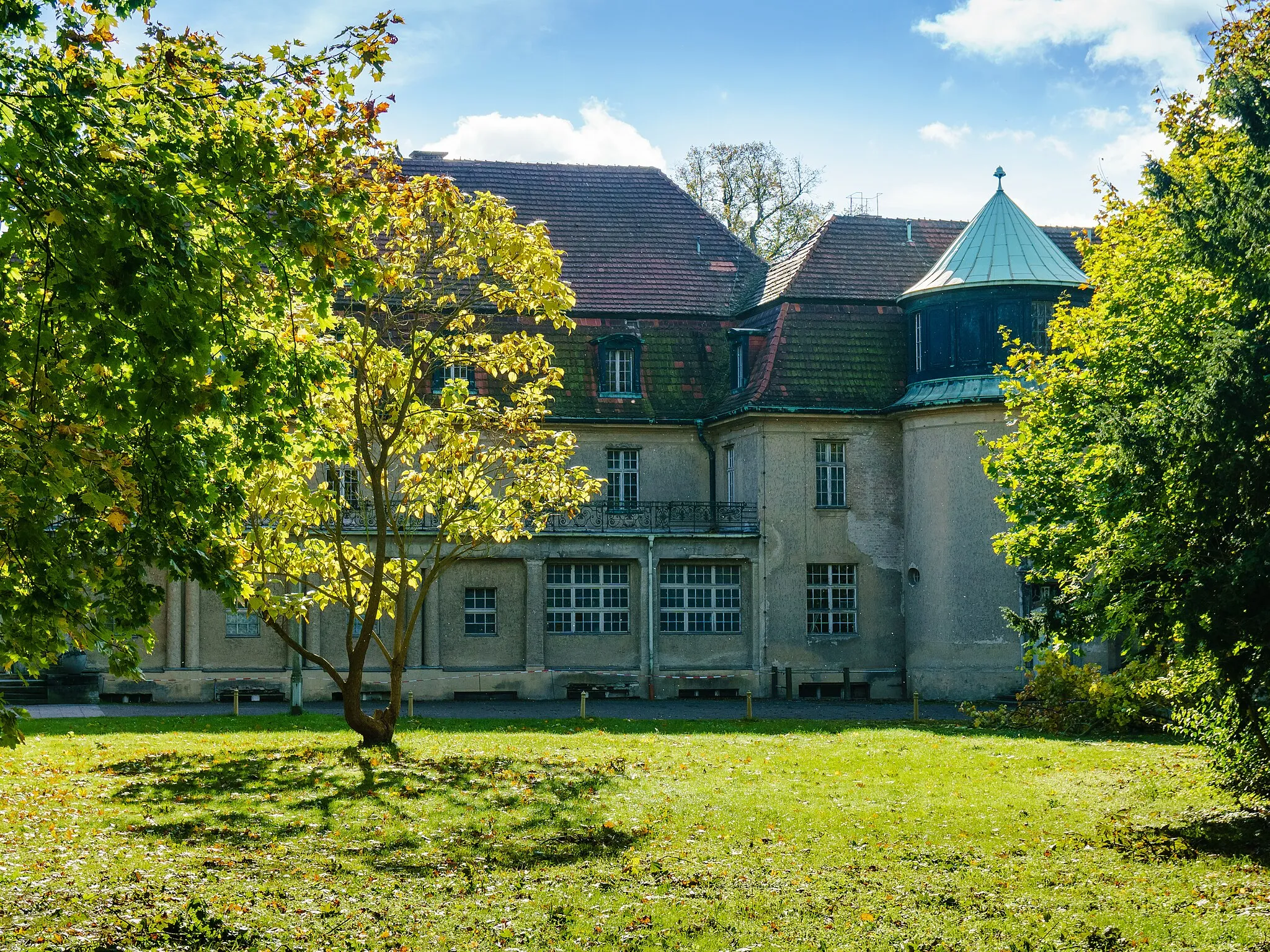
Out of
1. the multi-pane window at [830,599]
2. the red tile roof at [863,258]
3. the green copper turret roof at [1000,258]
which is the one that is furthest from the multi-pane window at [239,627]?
the green copper turret roof at [1000,258]

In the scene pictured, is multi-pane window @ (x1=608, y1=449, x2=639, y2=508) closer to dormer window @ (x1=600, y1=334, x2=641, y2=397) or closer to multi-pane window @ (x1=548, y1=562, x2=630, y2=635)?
dormer window @ (x1=600, y1=334, x2=641, y2=397)

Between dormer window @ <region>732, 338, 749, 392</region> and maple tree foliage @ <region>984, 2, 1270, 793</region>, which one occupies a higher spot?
dormer window @ <region>732, 338, 749, 392</region>

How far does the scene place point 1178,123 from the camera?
19625mm

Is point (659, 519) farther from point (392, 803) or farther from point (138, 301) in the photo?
point (138, 301)

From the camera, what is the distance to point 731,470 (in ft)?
117

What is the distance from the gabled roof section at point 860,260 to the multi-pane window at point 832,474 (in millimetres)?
3878

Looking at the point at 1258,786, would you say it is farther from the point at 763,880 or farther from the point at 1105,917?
the point at 763,880

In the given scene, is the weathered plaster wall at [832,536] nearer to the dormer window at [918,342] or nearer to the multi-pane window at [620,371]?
the dormer window at [918,342]

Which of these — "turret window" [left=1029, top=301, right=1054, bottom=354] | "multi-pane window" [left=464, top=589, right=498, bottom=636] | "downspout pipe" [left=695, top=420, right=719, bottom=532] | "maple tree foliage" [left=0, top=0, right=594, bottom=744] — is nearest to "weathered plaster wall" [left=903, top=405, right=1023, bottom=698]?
"turret window" [left=1029, top=301, right=1054, bottom=354]

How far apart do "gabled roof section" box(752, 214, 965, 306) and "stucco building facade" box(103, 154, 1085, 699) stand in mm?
98

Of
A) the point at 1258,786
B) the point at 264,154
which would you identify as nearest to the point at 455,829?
the point at 264,154

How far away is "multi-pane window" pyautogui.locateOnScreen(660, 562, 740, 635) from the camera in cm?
3428

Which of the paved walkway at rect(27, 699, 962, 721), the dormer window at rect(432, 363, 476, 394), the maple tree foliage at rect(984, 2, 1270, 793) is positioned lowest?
the paved walkway at rect(27, 699, 962, 721)

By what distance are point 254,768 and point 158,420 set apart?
10.6 metres
